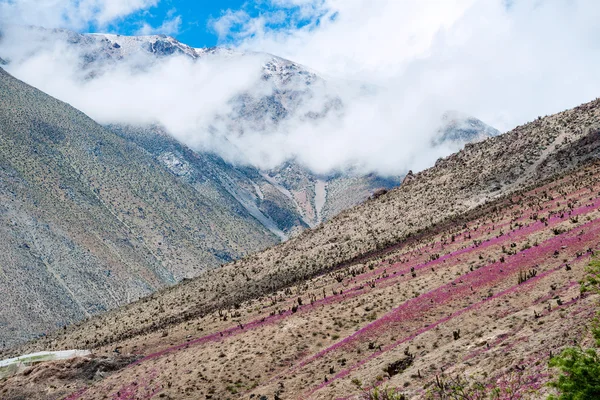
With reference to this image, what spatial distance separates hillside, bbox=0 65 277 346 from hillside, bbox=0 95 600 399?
138 ft

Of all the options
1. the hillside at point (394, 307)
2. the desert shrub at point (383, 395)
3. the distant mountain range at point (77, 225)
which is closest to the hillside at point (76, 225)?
the distant mountain range at point (77, 225)

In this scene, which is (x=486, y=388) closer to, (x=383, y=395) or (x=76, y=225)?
(x=383, y=395)

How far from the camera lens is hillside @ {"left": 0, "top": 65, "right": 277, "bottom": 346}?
10025 centimetres

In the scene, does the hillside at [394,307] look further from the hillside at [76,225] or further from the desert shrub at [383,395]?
the hillside at [76,225]

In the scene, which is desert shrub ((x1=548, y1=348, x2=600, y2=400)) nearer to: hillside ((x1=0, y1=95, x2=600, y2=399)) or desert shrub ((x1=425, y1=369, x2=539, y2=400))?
desert shrub ((x1=425, y1=369, x2=539, y2=400))

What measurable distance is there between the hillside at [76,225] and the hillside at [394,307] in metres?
42.1

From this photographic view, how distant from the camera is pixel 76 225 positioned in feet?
425

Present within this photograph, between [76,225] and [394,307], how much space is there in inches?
4622

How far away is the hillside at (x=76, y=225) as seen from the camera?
329 feet

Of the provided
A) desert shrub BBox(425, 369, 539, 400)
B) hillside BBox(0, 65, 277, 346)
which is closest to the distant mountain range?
hillside BBox(0, 65, 277, 346)

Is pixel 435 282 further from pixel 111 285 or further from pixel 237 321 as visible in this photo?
pixel 111 285

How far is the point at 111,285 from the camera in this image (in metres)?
118

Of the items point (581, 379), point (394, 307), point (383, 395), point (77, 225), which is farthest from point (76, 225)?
point (581, 379)

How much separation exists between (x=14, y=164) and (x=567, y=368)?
14855 centimetres
